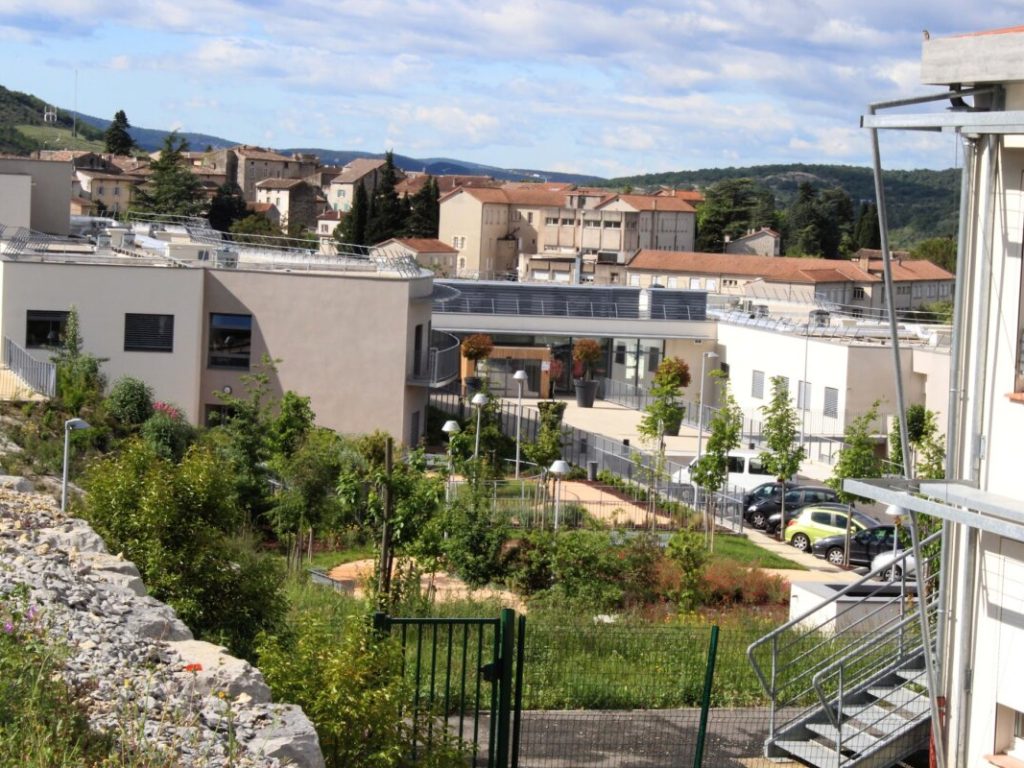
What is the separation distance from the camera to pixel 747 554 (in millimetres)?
27422

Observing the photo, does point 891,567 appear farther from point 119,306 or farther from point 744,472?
point 119,306

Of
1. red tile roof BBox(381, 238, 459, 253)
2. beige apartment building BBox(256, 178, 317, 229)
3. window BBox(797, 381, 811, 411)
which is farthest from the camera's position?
beige apartment building BBox(256, 178, 317, 229)

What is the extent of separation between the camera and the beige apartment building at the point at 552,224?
4550 inches

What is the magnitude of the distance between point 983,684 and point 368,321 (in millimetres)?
26474

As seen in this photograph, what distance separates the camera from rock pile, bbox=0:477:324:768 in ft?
23.7

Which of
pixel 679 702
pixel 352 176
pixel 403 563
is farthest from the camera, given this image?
pixel 352 176

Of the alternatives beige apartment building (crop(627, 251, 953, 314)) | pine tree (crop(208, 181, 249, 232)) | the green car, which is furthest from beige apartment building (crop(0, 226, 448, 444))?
pine tree (crop(208, 181, 249, 232))

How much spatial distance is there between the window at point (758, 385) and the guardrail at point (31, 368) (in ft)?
79.8

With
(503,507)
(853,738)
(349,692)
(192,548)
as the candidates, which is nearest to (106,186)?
(503,507)

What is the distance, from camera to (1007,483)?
9.53 meters

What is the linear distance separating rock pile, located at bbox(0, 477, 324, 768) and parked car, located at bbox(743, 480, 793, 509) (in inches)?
936

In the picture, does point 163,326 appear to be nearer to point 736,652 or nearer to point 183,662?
point 736,652

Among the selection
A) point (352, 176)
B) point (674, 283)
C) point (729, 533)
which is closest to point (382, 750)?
point (729, 533)

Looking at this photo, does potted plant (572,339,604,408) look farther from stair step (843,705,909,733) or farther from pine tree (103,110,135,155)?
pine tree (103,110,135,155)
